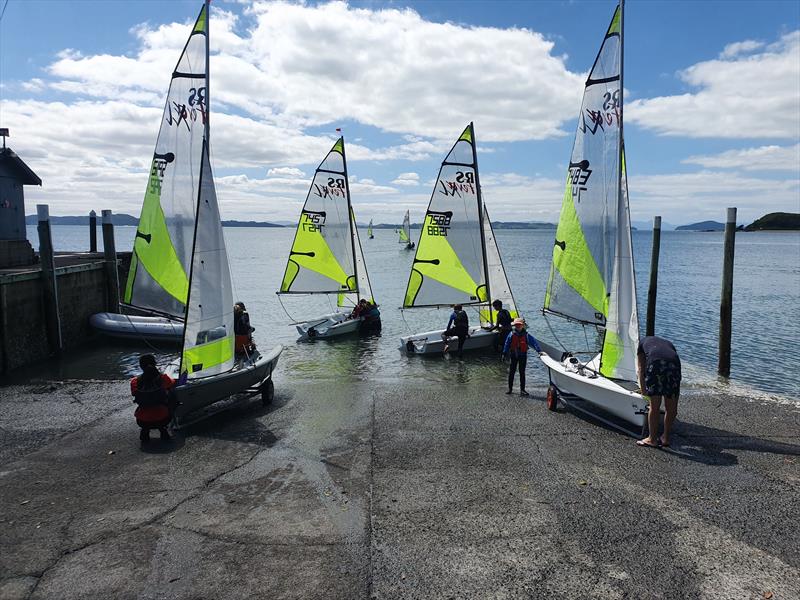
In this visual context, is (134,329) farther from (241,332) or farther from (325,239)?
(241,332)

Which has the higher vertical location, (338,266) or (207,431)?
(338,266)

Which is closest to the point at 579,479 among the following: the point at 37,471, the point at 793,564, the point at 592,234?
the point at 793,564

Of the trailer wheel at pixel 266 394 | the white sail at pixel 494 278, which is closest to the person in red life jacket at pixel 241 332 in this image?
the trailer wheel at pixel 266 394

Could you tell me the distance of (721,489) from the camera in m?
7.17

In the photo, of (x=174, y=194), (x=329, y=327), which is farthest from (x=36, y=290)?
(x=329, y=327)

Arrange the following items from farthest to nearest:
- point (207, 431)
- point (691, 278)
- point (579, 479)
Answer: point (691, 278) < point (207, 431) < point (579, 479)

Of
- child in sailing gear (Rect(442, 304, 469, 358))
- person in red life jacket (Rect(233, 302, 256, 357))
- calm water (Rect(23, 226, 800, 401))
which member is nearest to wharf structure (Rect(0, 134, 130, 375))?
calm water (Rect(23, 226, 800, 401))

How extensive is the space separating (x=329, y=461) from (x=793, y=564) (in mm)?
5725

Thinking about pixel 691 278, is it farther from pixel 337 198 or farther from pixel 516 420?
pixel 516 420

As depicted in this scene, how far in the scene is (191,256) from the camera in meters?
9.84

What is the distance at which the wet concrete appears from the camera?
17.0 feet

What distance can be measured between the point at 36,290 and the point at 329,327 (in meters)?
9.74

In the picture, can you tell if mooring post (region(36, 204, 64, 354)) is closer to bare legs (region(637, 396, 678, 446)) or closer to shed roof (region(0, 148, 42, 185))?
shed roof (region(0, 148, 42, 185))

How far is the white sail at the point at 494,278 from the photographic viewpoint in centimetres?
1831
